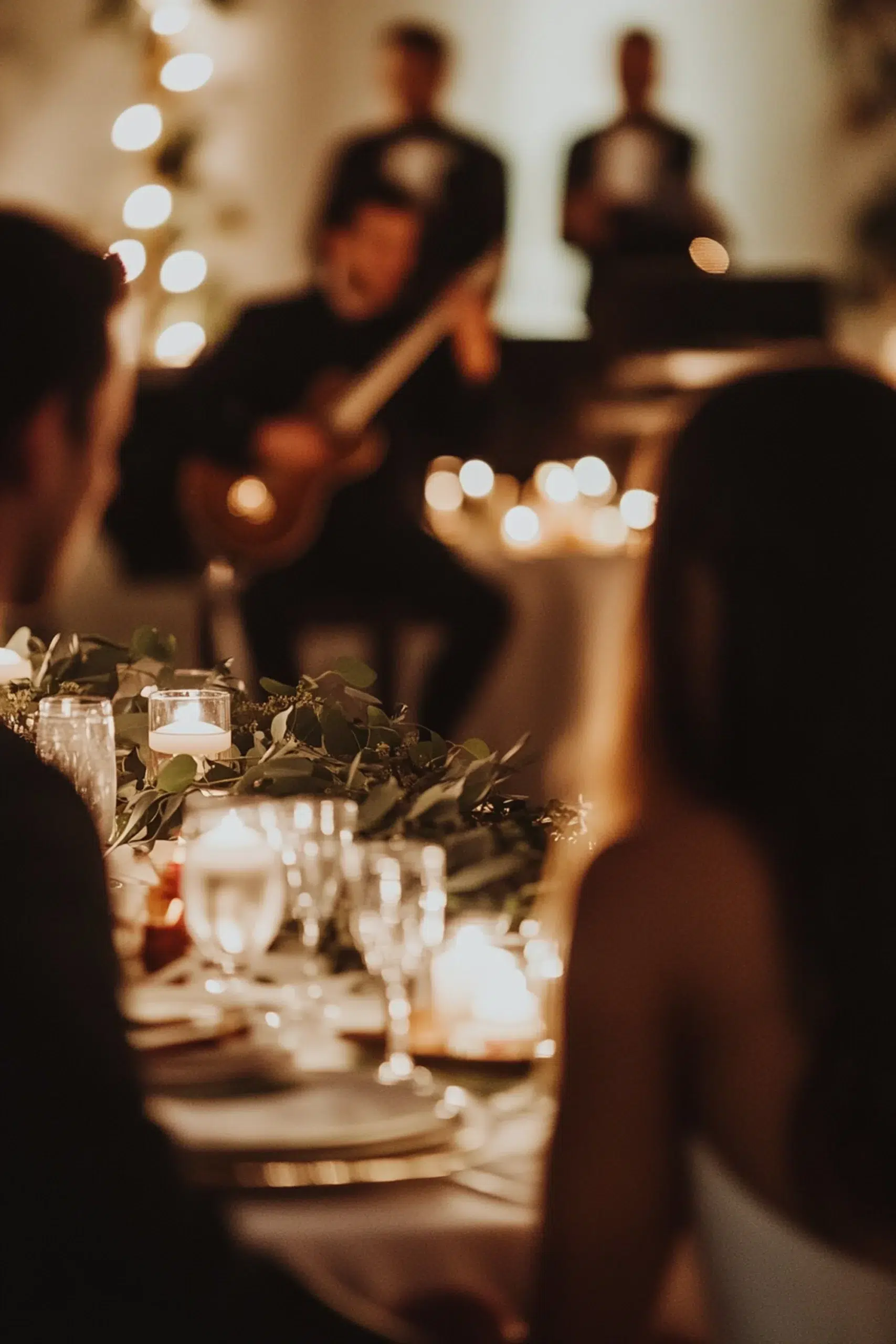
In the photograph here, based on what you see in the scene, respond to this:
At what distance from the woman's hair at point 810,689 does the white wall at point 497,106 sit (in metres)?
4.88

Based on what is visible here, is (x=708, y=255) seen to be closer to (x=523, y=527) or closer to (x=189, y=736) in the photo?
(x=523, y=527)

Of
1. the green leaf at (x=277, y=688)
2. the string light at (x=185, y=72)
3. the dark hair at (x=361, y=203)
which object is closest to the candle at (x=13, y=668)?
the green leaf at (x=277, y=688)

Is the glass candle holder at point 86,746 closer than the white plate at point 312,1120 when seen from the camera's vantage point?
No

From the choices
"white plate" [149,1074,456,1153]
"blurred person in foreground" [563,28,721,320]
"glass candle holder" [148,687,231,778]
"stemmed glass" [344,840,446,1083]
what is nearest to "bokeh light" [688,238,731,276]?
"blurred person in foreground" [563,28,721,320]

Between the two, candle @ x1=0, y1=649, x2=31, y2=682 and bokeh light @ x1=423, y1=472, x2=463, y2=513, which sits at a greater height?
bokeh light @ x1=423, y1=472, x2=463, y2=513

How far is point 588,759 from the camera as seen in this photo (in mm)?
1001

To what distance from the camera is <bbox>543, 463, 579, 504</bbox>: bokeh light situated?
13.4 feet

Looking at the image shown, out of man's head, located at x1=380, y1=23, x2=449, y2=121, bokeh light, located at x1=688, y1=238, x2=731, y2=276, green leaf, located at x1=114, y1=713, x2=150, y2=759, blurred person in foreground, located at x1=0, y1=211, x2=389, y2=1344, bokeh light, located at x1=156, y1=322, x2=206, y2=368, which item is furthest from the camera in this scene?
bokeh light, located at x1=156, y1=322, x2=206, y2=368

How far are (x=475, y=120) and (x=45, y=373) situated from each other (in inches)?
210

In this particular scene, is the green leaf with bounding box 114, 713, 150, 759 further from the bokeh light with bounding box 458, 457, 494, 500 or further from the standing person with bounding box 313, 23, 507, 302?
the standing person with bounding box 313, 23, 507, 302

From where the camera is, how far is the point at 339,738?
1.17 meters

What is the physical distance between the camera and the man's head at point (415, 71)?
514cm

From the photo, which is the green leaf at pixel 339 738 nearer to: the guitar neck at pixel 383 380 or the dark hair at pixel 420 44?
the guitar neck at pixel 383 380

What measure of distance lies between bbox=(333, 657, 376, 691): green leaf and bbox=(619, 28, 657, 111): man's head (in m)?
4.63
